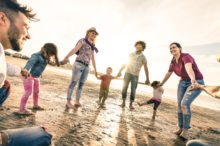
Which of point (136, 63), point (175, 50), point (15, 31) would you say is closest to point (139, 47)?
point (136, 63)

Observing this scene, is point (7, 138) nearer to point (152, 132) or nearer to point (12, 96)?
point (152, 132)

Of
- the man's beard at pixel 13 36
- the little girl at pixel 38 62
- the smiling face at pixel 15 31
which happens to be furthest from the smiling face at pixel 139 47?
the man's beard at pixel 13 36

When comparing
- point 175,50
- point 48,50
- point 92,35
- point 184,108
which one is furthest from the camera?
point 92,35

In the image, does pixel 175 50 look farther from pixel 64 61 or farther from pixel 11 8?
pixel 11 8

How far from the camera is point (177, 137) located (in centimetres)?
614

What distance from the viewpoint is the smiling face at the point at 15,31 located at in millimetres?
2312

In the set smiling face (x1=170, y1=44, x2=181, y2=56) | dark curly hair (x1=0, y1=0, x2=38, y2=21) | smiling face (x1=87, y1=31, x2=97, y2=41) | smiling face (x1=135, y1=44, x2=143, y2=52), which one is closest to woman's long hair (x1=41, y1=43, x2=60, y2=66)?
smiling face (x1=87, y1=31, x2=97, y2=41)

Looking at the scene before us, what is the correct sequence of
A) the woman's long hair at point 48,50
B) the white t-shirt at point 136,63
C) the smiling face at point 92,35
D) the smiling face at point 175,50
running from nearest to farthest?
the smiling face at point 175,50, the woman's long hair at point 48,50, the smiling face at point 92,35, the white t-shirt at point 136,63

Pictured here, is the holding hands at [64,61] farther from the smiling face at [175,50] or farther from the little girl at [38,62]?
the smiling face at [175,50]

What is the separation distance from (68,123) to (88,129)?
0.52m

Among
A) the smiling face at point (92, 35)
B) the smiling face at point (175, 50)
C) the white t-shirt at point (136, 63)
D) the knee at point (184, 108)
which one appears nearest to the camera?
the knee at point (184, 108)

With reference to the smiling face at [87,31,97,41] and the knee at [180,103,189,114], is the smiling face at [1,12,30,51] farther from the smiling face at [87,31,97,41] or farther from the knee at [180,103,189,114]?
the smiling face at [87,31,97,41]

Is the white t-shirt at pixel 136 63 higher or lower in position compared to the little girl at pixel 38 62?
higher

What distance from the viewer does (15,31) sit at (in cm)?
238
